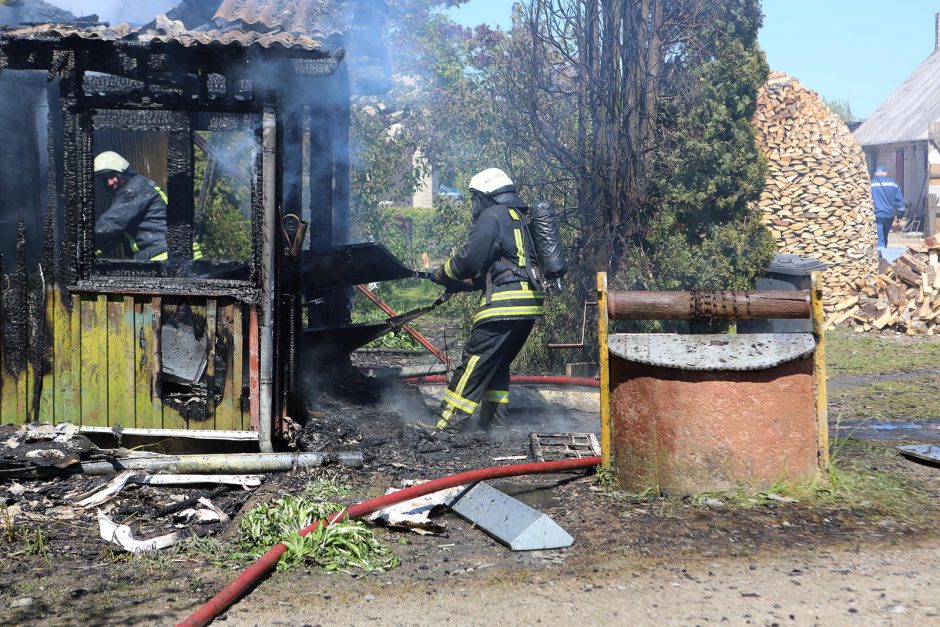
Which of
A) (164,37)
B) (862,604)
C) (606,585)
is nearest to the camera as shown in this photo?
(862,604)

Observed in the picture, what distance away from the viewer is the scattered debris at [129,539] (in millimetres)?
4758

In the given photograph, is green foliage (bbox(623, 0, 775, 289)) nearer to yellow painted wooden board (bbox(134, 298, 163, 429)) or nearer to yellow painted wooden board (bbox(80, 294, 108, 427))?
yellow painted wooden board (bbox(134, 298, 163, 429))

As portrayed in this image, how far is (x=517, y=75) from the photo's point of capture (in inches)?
403

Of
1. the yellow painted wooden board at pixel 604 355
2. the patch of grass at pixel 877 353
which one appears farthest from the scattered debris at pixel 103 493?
the patch of grass at pixel 877 353

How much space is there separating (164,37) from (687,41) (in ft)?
19.5

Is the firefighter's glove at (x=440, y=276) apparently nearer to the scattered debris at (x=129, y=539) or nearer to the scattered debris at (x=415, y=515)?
the scattered debris at (x=415, y=515)

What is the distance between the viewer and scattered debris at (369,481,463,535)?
5.12 metres

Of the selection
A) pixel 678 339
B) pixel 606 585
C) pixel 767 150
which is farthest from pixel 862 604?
pixel 767 150

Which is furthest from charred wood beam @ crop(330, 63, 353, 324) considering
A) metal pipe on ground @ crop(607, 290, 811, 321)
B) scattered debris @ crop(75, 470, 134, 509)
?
metal pipe on ground @ crop(607, 290, 811, 321)

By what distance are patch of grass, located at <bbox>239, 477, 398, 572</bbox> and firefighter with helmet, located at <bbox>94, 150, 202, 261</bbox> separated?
4684 mm

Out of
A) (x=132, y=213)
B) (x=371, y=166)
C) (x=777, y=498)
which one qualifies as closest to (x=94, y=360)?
(x=132, y=213)

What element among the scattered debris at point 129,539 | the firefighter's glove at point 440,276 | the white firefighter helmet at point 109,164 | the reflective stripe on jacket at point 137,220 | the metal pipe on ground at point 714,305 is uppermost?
A: the white firefighter helmet at point 109,164

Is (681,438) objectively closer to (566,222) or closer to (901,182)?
(566,222)

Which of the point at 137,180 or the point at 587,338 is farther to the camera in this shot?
the point at 587,338
